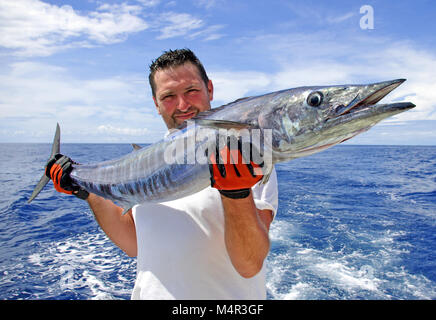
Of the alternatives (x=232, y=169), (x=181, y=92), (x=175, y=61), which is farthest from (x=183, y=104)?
(x=232, y=169)

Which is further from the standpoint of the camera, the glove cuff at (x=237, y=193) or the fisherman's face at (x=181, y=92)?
the fisherman's face at (x=181, y=92)

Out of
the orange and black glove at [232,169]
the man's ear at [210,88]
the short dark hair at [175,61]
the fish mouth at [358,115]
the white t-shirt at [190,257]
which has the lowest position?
the white t-shirt at [190,257]

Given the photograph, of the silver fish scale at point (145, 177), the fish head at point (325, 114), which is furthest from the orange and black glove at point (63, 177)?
the fish head at point (325, 114)

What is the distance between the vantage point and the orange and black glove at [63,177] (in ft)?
8.64

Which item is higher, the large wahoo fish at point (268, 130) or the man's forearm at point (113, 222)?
the large wahoo fish at point (268, 130)

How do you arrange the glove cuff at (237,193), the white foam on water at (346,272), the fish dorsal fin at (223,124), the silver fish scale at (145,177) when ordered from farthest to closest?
the white foam on water at (346,272)
the silver fish scale at (145,177)
the glove cuff at (237,193)
the fish dorsal fin at (223,124)

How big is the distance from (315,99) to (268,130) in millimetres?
295

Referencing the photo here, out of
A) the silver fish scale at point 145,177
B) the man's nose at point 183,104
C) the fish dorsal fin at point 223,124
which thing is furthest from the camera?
the man's nose at point 183,104

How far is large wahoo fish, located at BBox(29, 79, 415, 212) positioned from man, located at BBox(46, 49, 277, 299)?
203 millimetres

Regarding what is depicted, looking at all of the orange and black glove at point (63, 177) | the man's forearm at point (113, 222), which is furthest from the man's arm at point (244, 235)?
the orange and black glove at point (63, 177)

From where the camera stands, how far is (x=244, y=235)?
1.84 meters

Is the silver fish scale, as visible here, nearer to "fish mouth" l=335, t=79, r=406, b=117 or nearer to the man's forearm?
the man's forearm

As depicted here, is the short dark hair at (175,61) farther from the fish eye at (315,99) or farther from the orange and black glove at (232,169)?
the fish eye at (315,99)
